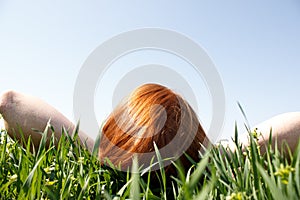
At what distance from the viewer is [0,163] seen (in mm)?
792

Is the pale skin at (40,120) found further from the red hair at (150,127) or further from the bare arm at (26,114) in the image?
the red hair at (150,127)

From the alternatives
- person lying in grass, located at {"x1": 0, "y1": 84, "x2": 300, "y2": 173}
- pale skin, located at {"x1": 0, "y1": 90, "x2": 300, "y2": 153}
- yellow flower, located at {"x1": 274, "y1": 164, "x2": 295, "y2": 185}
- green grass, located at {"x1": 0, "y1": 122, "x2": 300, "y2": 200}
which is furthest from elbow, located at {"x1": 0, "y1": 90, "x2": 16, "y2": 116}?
yellow flower, located at {"x1": 274, "y1": 164, "x2": 295, "y2": 185}

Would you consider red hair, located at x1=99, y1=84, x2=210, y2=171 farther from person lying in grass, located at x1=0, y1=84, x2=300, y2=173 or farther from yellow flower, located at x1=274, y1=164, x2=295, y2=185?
yellow flower, located at x1=274, y1=164, x2=295, y2=185

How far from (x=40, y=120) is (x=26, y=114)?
0.07m

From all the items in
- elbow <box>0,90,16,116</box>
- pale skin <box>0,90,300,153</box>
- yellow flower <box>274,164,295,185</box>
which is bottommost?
pale skin <box>0,90,300,153</box>

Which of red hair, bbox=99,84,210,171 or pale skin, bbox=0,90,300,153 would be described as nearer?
red hair, bbox=99,84,210,171

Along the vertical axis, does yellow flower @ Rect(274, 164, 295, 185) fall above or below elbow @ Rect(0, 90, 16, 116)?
above

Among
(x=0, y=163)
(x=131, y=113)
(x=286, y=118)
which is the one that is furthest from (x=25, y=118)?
(x=286, y=118)

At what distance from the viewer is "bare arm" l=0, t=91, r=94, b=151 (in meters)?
1.64

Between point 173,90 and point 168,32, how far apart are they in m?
1.01

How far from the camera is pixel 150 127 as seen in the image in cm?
117

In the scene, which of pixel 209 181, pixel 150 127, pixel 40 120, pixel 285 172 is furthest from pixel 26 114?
pixel 285 172

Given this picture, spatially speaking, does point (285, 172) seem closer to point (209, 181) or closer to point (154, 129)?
point (209, 181)

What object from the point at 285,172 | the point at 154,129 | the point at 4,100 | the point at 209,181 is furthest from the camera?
the point at 4,100
